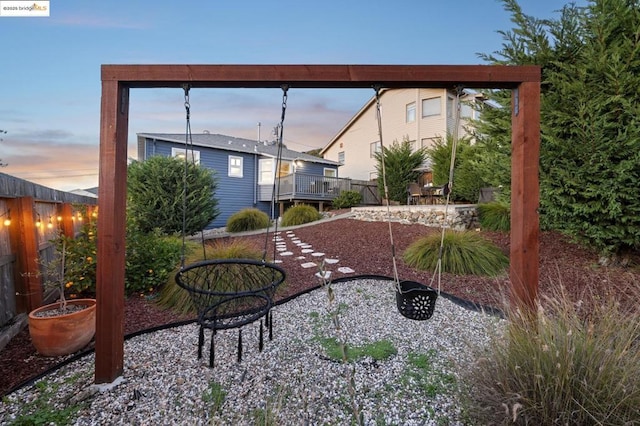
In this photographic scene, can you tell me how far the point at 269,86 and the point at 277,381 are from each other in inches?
80.9

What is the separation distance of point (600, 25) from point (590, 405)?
4372 millimetres

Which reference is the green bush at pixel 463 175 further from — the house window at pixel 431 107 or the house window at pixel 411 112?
the house window at pixel 411 112

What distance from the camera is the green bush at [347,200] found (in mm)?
13383

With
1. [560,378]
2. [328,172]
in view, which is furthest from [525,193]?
[328,172]

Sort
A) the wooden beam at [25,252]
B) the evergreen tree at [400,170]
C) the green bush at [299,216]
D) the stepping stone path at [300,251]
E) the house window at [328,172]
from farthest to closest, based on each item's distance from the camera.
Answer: the house window at [328,172] < the evergreen tree at [400,170] < the green bush at [299,216] < the stepping stone path at [300,251] < the wooden beam at [25,252]

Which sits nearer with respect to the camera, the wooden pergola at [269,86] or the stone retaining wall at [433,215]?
the wooden pergola at [269,86]

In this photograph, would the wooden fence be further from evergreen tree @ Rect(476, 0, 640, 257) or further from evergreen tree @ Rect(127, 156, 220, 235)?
evergreen tree @ Rect(476, 0, 640, 257)

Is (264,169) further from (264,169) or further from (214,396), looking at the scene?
(214,396)

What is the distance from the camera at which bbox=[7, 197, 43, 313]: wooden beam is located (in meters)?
2.68

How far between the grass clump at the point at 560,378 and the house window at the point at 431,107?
1483 cm

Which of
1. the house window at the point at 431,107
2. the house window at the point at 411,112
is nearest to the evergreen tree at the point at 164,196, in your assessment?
the house window at the point at 431,107

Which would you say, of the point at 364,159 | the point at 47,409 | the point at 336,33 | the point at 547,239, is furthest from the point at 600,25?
the point at 364,159

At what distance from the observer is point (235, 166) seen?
Answer: 13820 millimetres

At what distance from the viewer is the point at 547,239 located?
5.20m
